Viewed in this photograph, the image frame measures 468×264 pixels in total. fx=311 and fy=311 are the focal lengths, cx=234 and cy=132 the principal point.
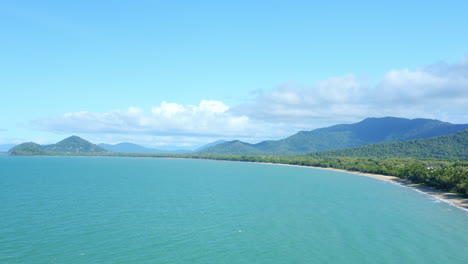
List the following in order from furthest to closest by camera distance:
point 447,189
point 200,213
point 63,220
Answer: point 447,189, point 200,213, point 63,220

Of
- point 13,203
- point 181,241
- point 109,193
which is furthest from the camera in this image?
point 109,193

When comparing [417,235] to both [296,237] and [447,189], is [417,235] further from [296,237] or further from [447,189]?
[447,189]

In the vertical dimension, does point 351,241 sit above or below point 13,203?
below

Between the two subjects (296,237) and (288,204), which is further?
(288,204)

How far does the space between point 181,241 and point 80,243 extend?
1360cm

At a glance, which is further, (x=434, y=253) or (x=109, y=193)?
(x=109, y=193)

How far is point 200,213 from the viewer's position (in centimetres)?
6288

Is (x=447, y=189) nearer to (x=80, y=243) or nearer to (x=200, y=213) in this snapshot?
(x=200, y=213)

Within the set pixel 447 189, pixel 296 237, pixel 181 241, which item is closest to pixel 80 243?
pixel 181 241

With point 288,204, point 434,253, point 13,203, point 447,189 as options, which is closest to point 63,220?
point 13,203

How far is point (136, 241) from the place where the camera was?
44250 mm

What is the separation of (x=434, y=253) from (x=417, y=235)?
8759mm

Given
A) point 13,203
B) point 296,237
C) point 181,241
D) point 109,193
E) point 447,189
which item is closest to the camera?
point 181,241

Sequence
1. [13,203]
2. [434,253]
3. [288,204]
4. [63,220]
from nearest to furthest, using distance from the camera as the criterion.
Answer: [434,253] → [63,220] → [13,203] → [288,204]
